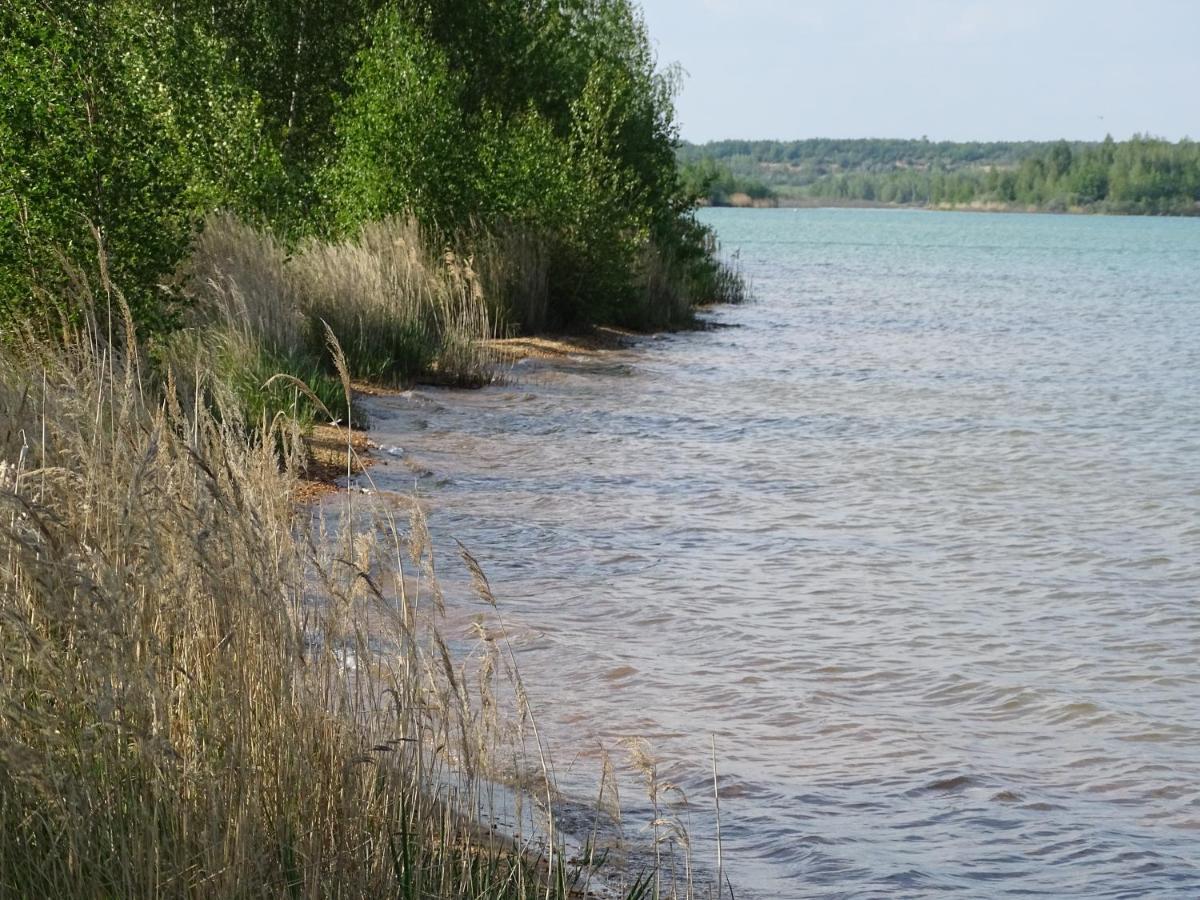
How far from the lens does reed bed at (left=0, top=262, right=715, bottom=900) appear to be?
11.3 feet

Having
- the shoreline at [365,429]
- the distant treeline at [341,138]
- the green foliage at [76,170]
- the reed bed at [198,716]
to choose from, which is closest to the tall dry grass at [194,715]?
the reed bed at [198,716]

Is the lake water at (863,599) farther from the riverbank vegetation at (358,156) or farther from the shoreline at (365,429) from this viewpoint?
the riverbank vegetation at (358,156)

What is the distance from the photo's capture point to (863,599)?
8969mm

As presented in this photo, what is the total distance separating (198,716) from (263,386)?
391cm

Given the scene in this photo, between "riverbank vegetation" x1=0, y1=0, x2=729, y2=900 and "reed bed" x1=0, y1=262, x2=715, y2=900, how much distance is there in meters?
0.01

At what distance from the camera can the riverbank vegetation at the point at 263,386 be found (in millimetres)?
3602

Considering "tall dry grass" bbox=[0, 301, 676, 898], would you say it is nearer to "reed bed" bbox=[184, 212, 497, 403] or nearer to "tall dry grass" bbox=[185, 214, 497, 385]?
"reed bed" bbox=[184, 212, 497, 403]

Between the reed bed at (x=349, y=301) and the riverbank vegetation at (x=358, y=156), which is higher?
the riverbank vegetation at (x=358, y=156)

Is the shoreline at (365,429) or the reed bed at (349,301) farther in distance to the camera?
the reed bed at (349,301)

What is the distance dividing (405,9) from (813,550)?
1957 centimetres

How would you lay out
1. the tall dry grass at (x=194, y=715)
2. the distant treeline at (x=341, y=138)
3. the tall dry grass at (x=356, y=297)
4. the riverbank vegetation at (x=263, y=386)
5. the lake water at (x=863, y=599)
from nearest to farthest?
the tall dry grass at (x=194, y=715) → the riverbank vegetation at (x=263, y=386) → the lake water at (x=863, y=599) → the distant treeline at (x=341, y=138) → the tall dry grass at (x=356, y=297)

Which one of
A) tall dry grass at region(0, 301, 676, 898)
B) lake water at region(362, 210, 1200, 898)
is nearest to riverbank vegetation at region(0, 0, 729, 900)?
tall dry grass at region(0, 301, 676, 898)

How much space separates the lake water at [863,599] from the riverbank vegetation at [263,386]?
29.9 inches

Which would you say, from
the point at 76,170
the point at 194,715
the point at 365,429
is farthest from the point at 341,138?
the point at 194,715
